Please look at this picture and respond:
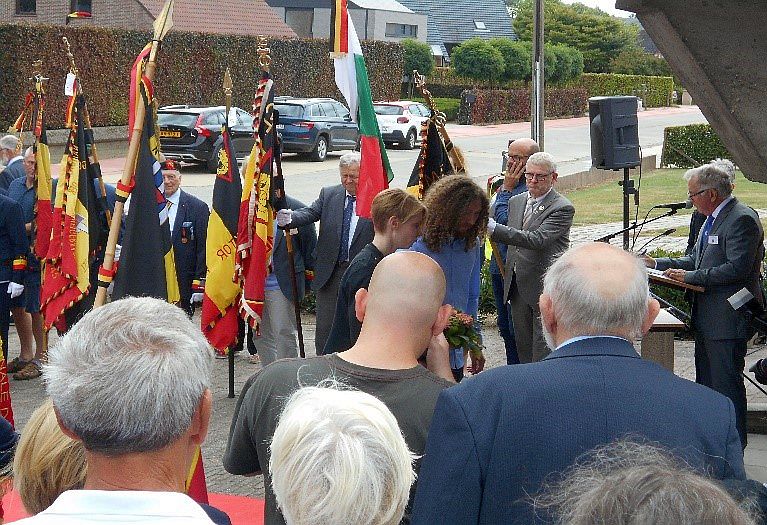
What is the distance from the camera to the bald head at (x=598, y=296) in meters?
2.73

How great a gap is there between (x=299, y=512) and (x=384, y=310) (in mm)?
1153

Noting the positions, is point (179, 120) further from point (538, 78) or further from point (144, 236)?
point (144, 236)

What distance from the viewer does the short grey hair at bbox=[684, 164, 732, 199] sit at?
6621 millimetres

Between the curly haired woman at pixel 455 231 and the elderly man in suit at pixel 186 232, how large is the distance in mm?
3352

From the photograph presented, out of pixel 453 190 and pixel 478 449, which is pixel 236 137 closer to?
pixel 453 190

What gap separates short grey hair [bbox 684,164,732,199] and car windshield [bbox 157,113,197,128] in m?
22.0

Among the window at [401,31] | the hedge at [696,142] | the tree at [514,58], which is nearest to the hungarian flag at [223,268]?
the hedge at [696,142]

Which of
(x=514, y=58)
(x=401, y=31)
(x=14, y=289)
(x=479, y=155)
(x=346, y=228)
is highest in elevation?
(x=401, y=31)

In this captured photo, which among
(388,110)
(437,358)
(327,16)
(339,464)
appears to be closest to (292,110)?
(388,110)

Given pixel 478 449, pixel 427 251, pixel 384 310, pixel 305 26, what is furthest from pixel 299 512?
pixel 305 26

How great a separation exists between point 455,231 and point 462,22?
7023cm

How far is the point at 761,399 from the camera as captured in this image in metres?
8.47

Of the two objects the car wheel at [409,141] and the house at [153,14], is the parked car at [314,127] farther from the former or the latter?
the house at [153,14]

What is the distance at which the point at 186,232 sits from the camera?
880 cm
